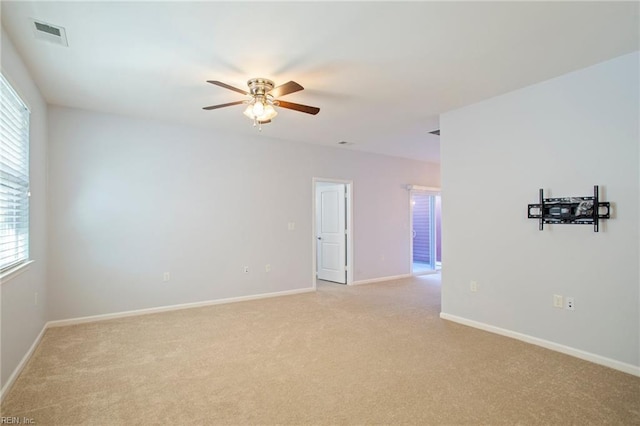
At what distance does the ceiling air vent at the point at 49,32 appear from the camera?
2357mm

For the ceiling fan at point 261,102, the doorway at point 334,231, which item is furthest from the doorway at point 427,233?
the ceiling fan at point 261,102

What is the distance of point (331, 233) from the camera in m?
6.78

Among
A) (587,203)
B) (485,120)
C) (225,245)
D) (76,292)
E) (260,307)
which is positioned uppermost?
(485,120)

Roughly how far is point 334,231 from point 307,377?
415cm

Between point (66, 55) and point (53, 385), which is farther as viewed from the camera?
point (66, 55)

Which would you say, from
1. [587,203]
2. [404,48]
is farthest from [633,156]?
[404,48]

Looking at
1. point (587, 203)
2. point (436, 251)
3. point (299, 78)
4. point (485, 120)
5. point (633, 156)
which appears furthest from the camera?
point (436, 251)

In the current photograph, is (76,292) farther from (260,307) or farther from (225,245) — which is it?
(260,307)

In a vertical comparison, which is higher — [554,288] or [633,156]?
[633,156]

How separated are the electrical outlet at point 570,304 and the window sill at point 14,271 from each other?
4.62m

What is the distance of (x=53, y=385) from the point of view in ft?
8.43

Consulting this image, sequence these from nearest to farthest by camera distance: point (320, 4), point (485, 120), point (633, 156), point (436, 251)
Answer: point (320, 4) → point (633, 156) → point (485, 120) → point (436, 251)

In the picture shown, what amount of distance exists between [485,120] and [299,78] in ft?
7.27

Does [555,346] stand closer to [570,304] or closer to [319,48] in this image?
[570,304]
